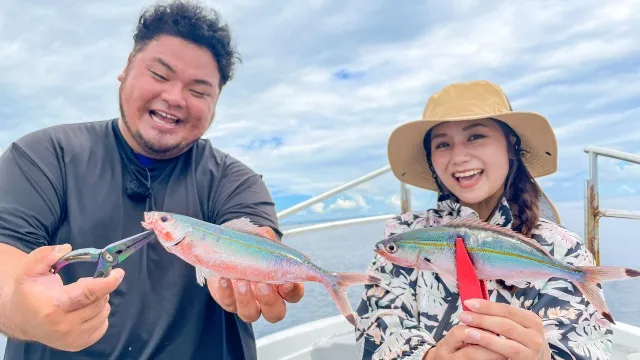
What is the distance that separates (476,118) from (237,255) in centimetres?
124

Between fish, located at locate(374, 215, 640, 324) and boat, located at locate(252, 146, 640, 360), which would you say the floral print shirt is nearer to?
fish, located at locate(374, 215, 640, 324)

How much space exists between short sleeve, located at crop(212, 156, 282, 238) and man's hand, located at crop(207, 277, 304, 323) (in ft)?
1.55

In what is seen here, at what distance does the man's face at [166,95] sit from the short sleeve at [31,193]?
17.0 inches

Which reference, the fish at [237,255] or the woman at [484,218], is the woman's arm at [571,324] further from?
the fish at [237,255]

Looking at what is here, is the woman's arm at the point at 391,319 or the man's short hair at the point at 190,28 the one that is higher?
the man's short hair at the point at 190,28

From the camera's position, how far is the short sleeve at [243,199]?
2402mm

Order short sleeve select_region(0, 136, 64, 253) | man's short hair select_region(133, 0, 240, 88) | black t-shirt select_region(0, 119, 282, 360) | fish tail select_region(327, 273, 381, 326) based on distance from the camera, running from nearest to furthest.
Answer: fish tail select_region(327, 273, 381, 326) < short sleeve select_region(0, 136, 64, 253) < black t-shirt select_region(0, 119, 282, 360) < man's short hair select_region(133, 0, 240, 88)

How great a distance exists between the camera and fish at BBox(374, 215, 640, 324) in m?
1.47

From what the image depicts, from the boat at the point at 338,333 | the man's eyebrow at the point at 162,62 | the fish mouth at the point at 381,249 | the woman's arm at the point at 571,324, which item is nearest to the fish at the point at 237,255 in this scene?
the fish mouth at the point at 381,249

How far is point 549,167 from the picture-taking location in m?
2.56

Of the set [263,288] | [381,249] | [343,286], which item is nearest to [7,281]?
[263,288]

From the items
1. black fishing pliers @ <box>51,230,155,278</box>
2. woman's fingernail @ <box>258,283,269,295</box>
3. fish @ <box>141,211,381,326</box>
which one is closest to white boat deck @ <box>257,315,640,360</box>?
woman's fingernail @ <box>258,283,269,295</box>

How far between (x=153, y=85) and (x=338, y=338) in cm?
281

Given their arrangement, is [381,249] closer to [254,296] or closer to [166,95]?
[254,296]
